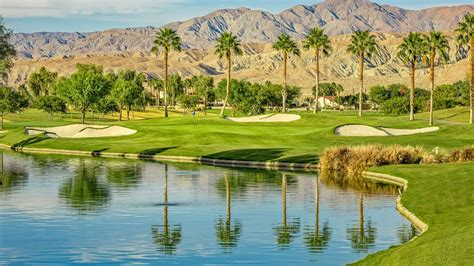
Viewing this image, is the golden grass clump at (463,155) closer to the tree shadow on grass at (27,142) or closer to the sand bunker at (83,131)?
the sand bunker at (83,131)

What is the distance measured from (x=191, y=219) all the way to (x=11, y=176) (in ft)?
97.7

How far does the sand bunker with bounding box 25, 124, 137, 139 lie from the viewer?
11344 cm

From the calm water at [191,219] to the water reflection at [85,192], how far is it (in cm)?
7

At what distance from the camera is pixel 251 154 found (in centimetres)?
7931

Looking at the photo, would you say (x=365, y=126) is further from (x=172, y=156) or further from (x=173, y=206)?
(x=173, y=206)

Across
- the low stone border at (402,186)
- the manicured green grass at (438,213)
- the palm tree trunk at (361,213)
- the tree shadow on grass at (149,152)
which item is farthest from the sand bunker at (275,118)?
the palm tree trunk at (361,213)

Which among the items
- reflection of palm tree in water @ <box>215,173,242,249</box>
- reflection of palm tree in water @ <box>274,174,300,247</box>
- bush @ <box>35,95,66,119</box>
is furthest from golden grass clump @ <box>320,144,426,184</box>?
bush @ <box>35,95,66,119</box>

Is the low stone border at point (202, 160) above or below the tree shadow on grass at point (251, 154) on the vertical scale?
below

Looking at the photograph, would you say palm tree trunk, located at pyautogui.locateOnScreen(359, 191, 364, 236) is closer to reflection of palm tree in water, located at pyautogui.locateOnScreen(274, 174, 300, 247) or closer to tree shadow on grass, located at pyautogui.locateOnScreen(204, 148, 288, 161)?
reflection of palm tree in water, located at pyautogui.locateOnScreen(274, 174, 300, 247)

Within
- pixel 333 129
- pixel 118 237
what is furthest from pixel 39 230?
pixel 333 129

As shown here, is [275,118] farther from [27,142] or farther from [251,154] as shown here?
[251,154]

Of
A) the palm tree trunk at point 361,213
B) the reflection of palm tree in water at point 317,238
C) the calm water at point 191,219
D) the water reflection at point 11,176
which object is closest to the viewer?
the calm water at point 191,219

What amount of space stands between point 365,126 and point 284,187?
4432 centimetres

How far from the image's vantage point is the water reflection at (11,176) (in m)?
58.7
